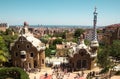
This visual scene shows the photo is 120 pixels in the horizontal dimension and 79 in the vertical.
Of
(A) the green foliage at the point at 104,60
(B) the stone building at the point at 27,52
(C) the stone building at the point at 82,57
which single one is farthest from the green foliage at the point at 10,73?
(A) the green foliage at the point at 104,60

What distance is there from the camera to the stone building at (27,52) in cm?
5484

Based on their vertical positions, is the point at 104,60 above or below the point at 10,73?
above

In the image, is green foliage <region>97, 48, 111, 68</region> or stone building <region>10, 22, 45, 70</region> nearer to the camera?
green foliage <region>97, 48, 111, 68</region>

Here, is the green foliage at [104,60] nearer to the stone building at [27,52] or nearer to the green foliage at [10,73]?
the stone building at [27,52]

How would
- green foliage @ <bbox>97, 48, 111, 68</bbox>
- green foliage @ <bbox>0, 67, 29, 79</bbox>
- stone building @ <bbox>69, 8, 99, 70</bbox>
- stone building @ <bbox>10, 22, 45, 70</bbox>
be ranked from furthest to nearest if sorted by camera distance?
stone building @ <bbox>10, 22, 45, 70</bbox>
stone building @ <bbox>69, 8, 99, 70</bbox>
green foliage @ <bbox>97, 48, 111, 68</bbox>
green foliage @ <bbox>0, 67, 29, 79</bbox>

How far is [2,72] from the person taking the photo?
47.6 meters

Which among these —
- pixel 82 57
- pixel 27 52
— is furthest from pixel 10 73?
pixel 82 57

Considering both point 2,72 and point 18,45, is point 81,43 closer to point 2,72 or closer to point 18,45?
point 18,45

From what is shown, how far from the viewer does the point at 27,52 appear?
5538 cm

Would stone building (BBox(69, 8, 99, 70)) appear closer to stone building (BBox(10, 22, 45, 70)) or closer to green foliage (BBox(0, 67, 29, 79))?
stone building (BBox(10, 22, 45, 70))

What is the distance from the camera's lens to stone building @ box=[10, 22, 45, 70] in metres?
54.8

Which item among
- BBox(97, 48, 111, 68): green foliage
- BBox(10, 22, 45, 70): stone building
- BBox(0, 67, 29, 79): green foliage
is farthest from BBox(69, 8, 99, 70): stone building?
BBox(0, 67, 29, 79): green foliage

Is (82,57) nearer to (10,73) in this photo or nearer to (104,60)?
(104,60)

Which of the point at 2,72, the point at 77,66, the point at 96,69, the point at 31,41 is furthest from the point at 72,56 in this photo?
the point at 2,72
